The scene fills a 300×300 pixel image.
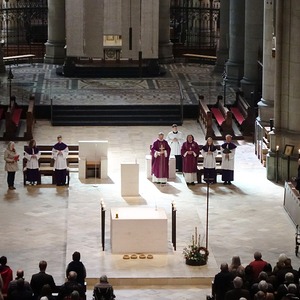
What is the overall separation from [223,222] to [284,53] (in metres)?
5.70

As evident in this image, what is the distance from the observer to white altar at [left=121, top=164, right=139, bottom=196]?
34062mm

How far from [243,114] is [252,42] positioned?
10.5 feet

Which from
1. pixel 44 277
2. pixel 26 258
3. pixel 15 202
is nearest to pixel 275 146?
pixel 15 202

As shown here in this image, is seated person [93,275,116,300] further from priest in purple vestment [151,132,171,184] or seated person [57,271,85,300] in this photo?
priest in purple vestment [151,132,171,184]

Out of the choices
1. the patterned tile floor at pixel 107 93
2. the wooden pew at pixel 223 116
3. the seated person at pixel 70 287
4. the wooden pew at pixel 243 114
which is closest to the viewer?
the seated person at pixel 70 287

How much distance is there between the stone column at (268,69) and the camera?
39.7m

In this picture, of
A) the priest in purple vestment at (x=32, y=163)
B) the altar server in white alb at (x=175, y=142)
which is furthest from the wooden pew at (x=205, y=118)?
the priest in purple vestment at (x=32, y=163)

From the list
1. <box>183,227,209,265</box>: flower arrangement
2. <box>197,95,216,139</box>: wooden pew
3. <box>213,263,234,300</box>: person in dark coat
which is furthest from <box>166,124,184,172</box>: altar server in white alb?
<box>213,263,234,300</box>: person in dark coat

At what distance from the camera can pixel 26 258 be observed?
29234mm

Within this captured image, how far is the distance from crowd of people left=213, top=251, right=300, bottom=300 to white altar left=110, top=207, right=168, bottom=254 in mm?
3757

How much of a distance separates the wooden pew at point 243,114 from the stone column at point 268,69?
1.82 meters

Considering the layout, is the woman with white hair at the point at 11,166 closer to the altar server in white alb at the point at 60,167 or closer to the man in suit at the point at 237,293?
the altar server in white alb at the point at 60,167

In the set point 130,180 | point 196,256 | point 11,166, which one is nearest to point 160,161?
point 130,180

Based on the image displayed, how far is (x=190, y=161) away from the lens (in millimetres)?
36031
